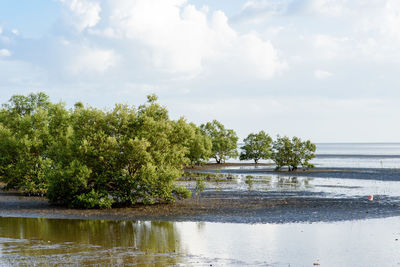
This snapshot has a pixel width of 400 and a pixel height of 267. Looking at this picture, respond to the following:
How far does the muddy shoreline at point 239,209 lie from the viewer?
2683 cm

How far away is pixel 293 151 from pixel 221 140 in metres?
37.5

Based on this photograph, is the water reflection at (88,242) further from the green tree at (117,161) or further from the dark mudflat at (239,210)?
the green tree at (117,161)

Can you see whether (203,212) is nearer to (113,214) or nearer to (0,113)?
(113,214)

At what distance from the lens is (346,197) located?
37562 mm

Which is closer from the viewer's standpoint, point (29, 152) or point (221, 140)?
point (29, 152)

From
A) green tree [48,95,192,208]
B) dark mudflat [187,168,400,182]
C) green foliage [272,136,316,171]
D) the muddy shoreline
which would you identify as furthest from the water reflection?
green foliage [272,136,316,171]

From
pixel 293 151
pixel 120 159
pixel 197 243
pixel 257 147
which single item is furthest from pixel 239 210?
pixel 257 147

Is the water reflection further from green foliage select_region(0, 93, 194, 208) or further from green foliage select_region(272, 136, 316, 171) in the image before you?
green foliage select_region(272, 136, 316, 171)

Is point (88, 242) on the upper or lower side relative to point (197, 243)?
upper

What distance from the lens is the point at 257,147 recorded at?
365ft

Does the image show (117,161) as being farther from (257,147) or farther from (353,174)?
(257,147)

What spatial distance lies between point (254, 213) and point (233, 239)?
27.8 feet

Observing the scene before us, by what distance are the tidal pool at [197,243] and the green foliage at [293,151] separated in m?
50.7

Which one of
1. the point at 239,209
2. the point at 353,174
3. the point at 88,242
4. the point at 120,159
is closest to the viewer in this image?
the point at 88,242
